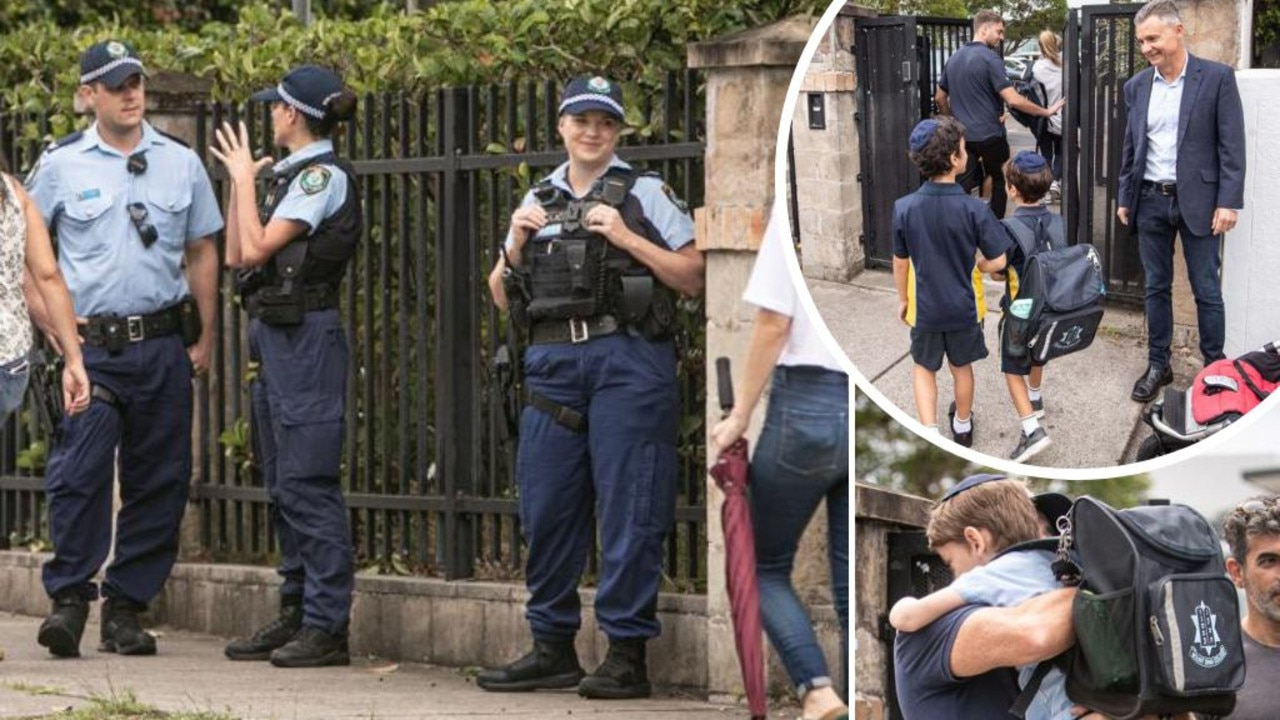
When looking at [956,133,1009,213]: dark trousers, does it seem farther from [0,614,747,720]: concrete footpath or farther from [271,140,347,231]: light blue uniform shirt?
[271,140,347,231]: light blue uniform shirt

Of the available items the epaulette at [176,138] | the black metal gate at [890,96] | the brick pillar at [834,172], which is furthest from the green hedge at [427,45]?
the black metal gate at [890,96]

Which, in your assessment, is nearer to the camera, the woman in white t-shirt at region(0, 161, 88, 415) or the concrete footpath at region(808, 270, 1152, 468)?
the concrete footpath at region(808, 270, 1152, 468)

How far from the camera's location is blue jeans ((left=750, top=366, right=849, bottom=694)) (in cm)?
524

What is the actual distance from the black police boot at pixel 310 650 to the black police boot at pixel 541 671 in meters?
0.77

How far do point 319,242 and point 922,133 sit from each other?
13.5 ft

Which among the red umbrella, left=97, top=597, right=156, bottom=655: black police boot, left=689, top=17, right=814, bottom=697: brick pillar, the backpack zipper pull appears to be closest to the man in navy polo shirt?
the backpack zipper pull

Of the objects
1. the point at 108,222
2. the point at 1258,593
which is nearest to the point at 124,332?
the point at 108,222

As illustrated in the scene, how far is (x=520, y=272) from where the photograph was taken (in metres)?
7.10

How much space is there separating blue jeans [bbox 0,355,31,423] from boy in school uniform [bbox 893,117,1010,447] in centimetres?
436

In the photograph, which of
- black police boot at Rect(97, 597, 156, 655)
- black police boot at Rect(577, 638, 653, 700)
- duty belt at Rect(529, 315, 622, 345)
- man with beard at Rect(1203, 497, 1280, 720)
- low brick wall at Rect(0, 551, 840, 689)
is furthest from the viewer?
black police boot at Rect(97, 597, 156, 655)

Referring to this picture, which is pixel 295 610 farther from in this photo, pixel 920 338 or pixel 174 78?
pixel 920 338

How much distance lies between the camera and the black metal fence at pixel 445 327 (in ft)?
25.0

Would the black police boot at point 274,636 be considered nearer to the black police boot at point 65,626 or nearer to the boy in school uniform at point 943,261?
the black police boot at point 65,626

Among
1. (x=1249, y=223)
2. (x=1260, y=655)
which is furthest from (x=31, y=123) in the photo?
(x=1249, y=223)
